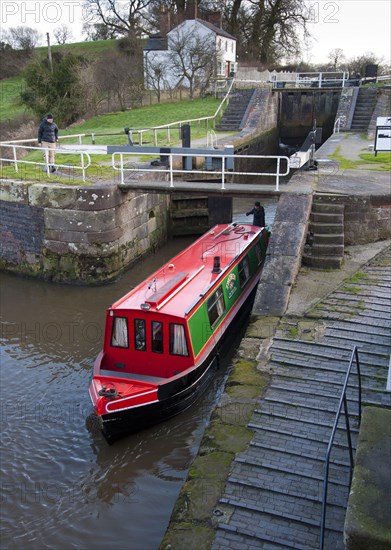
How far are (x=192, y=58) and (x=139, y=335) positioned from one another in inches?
1171

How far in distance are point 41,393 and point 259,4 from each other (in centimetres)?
4159

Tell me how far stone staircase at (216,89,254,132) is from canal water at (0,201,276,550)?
16.4m

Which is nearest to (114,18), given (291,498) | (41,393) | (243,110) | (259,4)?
(259,4)

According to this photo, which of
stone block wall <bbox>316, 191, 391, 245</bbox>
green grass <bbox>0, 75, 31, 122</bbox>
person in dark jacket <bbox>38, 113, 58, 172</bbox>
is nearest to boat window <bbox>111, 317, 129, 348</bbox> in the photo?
stone block wall <bbox>316, 191, 391, 245</bbox>

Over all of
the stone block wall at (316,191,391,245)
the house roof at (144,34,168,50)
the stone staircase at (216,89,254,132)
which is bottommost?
the stone block wall at (316,191,391,245)

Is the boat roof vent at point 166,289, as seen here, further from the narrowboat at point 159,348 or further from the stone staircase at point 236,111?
the stone staircase at point 236,111

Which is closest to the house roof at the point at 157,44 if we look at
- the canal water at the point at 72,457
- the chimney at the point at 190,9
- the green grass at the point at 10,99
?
the chimney at the point at 190,9

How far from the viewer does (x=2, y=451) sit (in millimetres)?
7176

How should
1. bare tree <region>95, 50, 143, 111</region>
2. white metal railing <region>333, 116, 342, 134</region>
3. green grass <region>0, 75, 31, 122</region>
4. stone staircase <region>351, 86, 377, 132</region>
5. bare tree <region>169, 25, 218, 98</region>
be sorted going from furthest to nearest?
bare tree <region>169, 25, 218, 98</region> → green grass <region>0, 75, 31, 122</region> → bare tree <region>95, 50, 143, 111</region> → stone staircase <region>351, 86, 377, 132</region> → white metal railing <region>333, 116, 342, 134</region>

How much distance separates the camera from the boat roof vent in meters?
7.78

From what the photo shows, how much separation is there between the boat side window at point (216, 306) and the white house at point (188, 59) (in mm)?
25621

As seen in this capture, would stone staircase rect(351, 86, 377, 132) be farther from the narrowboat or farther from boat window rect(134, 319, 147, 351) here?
boat window rect(134, 319, 147, 351)

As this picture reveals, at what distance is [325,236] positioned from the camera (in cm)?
1073

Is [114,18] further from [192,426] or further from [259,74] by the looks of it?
[192,426]
